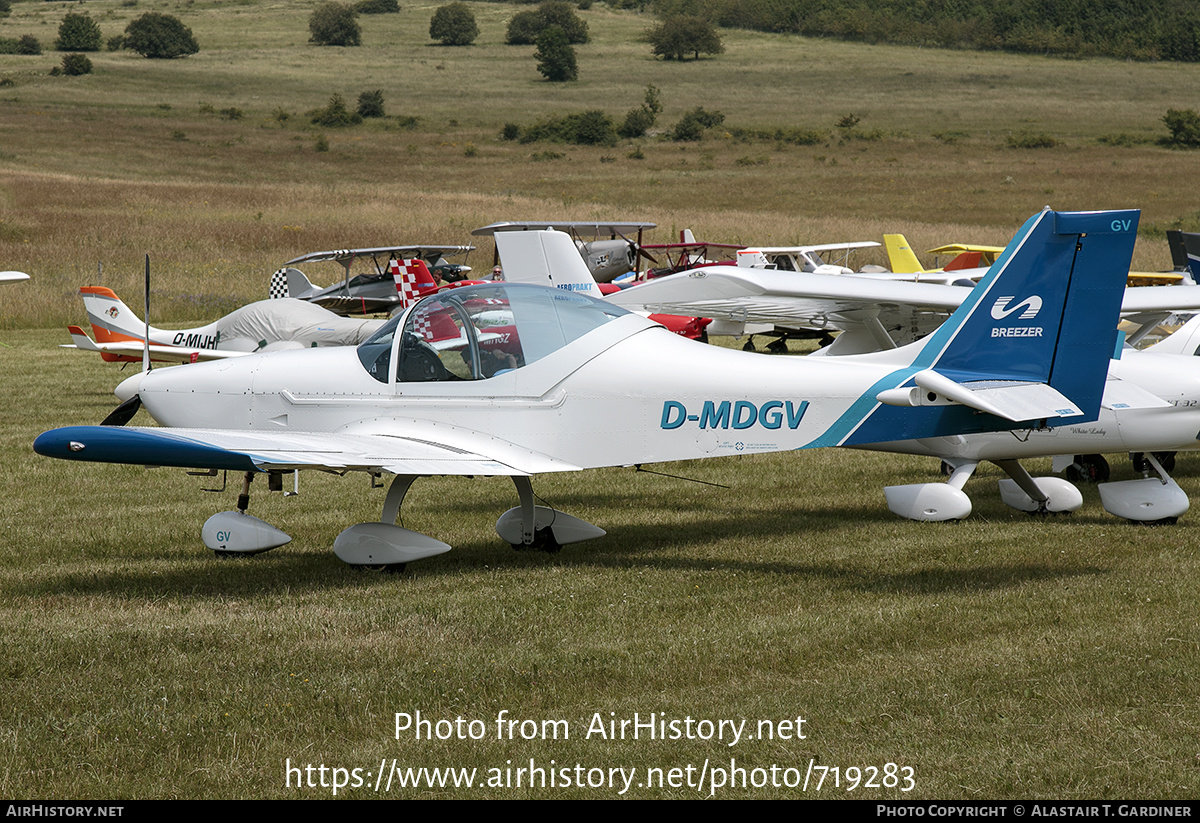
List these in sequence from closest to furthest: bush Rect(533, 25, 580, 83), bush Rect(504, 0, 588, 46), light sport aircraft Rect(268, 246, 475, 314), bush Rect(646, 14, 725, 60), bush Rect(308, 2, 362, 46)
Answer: light sport aircraft Rect(268, 246, 475, 314) < bush Rect(533, 25, 580, 83) < bush Rect(646, 14, 725, 60) < bush Rect(308, 2, 362, 46) < bush Rect(504, 0, 588, 46)

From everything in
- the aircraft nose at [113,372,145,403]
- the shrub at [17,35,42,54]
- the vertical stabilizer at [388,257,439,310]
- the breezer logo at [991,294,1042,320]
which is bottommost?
the vertical stabilizer at [388,257,439,310]

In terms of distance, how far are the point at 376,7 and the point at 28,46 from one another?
46510 millimetres

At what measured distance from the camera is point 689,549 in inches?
302

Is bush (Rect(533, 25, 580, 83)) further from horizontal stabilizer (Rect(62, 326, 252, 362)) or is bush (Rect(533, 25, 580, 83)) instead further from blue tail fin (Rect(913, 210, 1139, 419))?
blue tail fin (Rect(913, 210, 1139, 419))

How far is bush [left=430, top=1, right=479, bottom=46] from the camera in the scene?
12800 cm

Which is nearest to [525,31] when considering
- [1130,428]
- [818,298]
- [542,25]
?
[542,25]

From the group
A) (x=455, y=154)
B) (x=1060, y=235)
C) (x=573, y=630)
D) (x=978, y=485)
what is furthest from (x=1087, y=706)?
(x=455, y=154)

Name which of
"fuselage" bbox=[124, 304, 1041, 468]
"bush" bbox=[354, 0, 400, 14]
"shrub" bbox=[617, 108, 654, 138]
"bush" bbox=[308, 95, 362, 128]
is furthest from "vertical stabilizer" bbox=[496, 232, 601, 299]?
"bush" bbox=[354, 0, 400, 14]

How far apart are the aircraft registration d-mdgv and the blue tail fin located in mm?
10

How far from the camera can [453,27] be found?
128000 millimetres

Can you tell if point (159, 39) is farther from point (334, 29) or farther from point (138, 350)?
point (138, 350)

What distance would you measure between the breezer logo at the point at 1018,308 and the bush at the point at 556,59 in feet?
346
